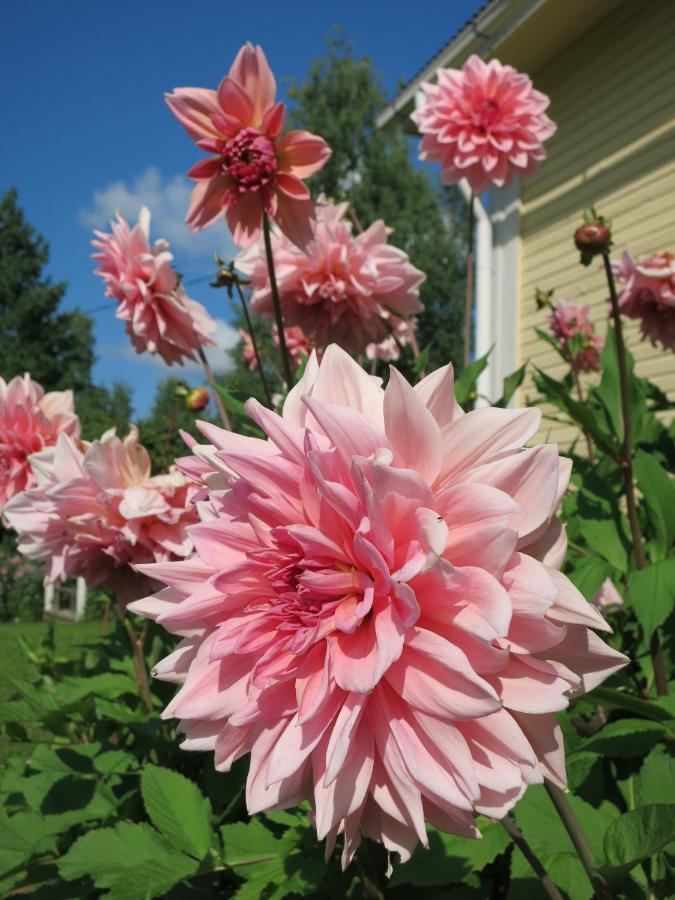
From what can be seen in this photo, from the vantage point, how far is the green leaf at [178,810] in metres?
1.36

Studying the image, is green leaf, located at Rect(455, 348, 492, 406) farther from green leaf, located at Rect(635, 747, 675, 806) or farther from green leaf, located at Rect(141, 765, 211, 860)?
green leaf, located at Rect(141, 765, 211, 860)

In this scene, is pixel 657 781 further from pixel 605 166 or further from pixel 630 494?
pixel 605 166

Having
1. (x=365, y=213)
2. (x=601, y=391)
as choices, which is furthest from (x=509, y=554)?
(x=365, y=213)

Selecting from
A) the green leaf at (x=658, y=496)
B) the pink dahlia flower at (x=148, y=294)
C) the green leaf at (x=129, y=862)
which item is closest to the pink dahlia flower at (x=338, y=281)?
the pink dahlia flower at (x=148, y=294)

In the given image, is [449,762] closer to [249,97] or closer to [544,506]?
[544,506]

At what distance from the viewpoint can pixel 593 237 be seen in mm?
1808

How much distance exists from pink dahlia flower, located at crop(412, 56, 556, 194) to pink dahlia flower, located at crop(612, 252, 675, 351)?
0.55 meters

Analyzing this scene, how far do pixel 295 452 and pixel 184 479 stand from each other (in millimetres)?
1030

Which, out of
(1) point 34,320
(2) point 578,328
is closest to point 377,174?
(1) point 34,320

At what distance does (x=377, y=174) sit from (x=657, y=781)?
2518 cm

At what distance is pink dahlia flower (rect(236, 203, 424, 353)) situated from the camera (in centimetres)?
214

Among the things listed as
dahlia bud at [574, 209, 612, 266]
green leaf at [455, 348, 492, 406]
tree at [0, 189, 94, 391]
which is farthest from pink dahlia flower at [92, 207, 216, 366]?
tree at [0, 189, 94, 391]

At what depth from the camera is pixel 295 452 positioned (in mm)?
762

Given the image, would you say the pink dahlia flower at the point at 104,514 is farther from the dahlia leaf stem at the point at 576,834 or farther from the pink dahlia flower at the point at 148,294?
the dahlia leaf stem at the point at 576,834
